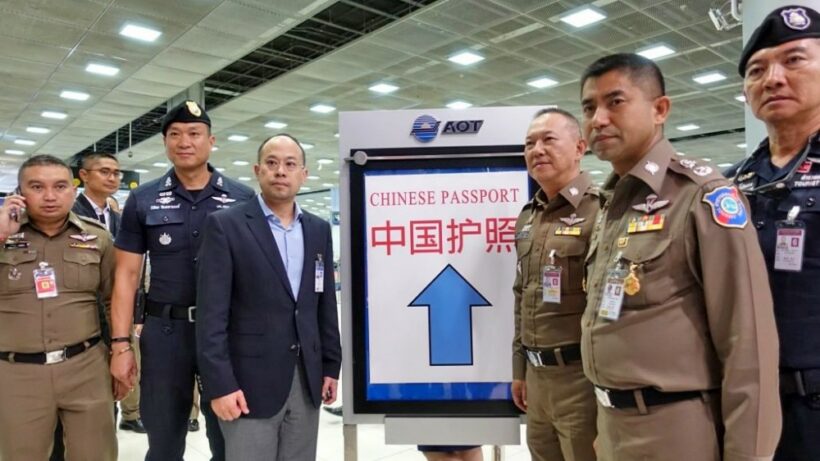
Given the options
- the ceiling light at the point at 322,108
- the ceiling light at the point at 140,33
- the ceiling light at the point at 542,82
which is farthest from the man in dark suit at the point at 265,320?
the ceiling light at the point at 322,108

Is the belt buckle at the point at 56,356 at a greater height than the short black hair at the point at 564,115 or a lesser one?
lesser

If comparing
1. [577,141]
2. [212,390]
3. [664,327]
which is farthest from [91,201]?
[664,327]

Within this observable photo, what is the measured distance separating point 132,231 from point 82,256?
34 cm

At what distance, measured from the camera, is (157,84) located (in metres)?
8.59

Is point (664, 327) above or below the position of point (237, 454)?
above

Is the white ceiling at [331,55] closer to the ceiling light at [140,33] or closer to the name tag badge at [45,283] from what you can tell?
the ceiling light at [140,33]

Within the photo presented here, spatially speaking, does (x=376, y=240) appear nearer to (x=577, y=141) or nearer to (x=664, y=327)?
(x=577, y=141)

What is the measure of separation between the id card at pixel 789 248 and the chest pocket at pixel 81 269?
2460 mm

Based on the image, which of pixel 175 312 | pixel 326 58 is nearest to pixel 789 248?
pixel 175 312

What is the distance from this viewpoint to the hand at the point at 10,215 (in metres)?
2.17

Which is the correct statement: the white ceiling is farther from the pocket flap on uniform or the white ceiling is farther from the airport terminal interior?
the pocket flap on uniform

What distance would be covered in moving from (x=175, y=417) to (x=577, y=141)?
1803 mm

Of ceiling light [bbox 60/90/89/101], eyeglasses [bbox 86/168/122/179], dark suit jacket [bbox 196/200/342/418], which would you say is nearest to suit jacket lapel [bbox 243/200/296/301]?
dark suit jacket [bbox 196/200/342/418]

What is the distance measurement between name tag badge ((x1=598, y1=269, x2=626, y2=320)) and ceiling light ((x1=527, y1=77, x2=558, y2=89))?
810cm
